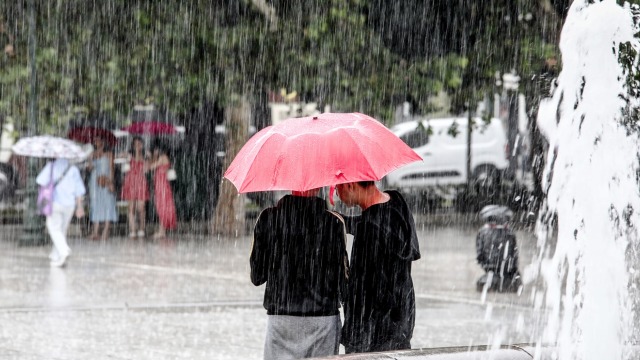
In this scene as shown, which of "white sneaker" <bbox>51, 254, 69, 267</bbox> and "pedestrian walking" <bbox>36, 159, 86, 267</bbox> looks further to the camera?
"pedestrian walking" <bbox>36, 159, 86, 267</bbox>

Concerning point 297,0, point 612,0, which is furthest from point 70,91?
point 612,0

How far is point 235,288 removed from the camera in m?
12.7

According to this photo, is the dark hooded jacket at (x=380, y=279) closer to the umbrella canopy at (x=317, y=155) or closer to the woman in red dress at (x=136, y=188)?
the umbrella canopy at (x=317, y=155)

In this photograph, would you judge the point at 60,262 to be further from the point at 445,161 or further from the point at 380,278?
the point at 445,161

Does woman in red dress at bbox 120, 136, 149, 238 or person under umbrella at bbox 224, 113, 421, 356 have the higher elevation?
person under umbrella at bbox 224, 113, 421, 356

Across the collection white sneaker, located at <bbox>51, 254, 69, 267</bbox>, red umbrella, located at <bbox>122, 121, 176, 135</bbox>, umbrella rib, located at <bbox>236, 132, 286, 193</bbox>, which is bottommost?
white sneaker, located at <bbox>51, 254, 69, 267</bbox>

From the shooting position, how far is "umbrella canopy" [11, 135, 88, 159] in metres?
15.9

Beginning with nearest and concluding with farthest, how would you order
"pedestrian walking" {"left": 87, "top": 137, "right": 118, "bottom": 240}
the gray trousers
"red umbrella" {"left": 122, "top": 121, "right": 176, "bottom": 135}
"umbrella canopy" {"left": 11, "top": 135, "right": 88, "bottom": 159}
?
the gray trousers, "umbrella canopy" {"left": 11, "top": 135, "right": 88, "bottom": 159}, "pedestrian walking" {"left": 87, "top": 137, "right": 118, "bottom": 240}, "red umbrella" {"left": 122, "top": 121, "right": 176, "bottom": 135}

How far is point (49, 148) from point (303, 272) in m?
12.0

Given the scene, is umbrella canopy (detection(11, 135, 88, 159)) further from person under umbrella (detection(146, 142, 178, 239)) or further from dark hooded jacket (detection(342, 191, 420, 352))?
dark hooded jacket (detection(342, 191, 420, 352))

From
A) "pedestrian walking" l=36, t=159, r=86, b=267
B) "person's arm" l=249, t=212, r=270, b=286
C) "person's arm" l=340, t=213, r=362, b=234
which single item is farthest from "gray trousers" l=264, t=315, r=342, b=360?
"pedestrian walking" l=36, t=159, r=86, b=267

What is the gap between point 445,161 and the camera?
26.1 metres

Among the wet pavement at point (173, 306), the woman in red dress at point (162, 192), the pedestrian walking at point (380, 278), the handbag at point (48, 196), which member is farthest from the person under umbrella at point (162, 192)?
the pedestrian walking at point (380, 278)

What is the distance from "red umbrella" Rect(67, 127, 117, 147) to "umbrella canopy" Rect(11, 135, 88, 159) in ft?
10.7
